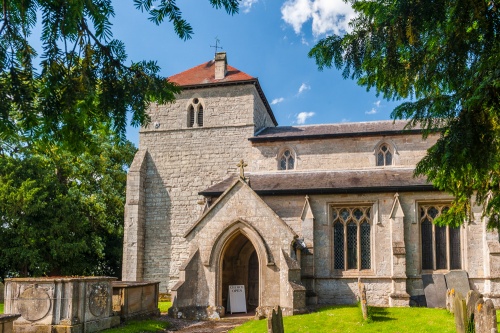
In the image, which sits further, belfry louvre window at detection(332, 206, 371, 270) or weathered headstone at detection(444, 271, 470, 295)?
belfry louvre window at detection(332, 206, 371, 270)

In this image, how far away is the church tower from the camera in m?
23.2

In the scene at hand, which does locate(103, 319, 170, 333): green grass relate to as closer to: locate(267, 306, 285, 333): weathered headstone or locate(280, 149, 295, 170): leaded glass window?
locate(267, 306, 285, 333): weathered headstone

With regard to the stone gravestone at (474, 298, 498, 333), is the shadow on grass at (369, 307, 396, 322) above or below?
below

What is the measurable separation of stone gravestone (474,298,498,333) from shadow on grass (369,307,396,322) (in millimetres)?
6393

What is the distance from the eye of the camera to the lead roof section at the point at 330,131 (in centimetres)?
2228

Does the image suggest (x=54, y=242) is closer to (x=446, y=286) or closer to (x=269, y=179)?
(x=269, y=179)

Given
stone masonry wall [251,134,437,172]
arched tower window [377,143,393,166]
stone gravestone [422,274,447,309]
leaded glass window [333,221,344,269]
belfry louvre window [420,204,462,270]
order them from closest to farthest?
stone gravestone [422,274,447,309] → belfry louvre window [420,204,462,270] → leaded glass window [333,221,344,269] → stone masonry wall [251,134,437,172] → arched tower window [377,143,393,166]

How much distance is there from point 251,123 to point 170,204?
564cm

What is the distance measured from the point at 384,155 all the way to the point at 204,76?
33.4 feet

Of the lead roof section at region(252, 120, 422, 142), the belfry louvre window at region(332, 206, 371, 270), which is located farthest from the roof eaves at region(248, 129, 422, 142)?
the belfry louvre window at region(332, 206, 371, 270)

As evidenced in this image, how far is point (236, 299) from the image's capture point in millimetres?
18109

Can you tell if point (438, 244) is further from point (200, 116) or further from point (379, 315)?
point (200, 116)

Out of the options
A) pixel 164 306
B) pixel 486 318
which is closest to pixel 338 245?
pixel 164 306

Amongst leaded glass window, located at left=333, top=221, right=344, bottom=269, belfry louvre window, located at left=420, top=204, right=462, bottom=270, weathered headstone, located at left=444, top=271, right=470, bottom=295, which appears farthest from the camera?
leaded glass window, located at left=333, top=221, right=344, bottom=269
